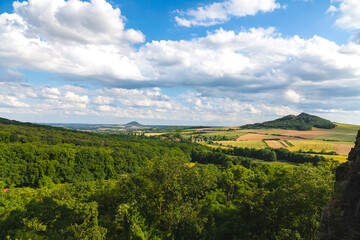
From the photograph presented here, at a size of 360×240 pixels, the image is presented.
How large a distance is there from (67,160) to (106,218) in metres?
59.0

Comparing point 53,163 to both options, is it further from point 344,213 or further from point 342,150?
point 342,150

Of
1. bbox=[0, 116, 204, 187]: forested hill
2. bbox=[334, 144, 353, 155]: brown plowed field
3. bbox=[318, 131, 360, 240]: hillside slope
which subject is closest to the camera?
bbox=[318, 131, 360, 240]: hillside slope

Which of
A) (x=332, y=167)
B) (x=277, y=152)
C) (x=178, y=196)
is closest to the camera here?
(x=178, y=196)

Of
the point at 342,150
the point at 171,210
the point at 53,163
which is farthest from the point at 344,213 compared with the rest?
the point at 342,150

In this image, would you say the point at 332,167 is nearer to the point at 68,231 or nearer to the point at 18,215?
the point at 68,231

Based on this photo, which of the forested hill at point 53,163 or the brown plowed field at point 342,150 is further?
the brown plowed field at point 342,150

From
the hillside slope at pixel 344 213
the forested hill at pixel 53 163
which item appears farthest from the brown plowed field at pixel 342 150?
the hillside slope at pixel 344 213

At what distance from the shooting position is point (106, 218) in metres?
25.7

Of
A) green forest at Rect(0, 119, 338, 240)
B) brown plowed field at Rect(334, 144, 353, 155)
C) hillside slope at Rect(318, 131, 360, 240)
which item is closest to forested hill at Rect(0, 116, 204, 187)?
green forest at Rect(0, 119, 338, 240)

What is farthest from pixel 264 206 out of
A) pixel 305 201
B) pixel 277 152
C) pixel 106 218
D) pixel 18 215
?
pixel 277 152

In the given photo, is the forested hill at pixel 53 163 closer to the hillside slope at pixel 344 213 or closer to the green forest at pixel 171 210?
the green forest at pixel 171 210

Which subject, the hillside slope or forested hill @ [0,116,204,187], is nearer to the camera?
the hillside slope

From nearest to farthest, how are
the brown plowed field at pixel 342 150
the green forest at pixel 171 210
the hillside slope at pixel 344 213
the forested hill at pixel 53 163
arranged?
the hillside slope at pixel 344 213 → the green forest at pixel 171 210 → the forested hill at pixel 53 163 → the brown plowed field at pixel 342 150

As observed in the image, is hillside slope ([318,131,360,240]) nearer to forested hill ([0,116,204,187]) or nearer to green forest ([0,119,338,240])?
green forest ([0,119,338,240])
